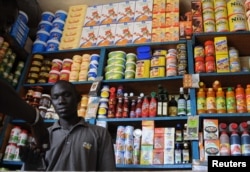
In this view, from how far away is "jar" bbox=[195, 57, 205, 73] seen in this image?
263cm

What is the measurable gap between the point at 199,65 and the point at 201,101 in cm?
32

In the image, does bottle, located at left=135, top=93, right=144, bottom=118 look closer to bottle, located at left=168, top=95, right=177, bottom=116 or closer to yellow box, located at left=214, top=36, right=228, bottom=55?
bottle, located at left=168, top=95, right=177, bottom=116

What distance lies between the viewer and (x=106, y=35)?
3176 millimetres

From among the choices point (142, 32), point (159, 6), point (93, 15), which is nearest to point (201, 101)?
point (142, 32)

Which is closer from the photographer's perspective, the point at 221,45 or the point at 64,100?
the point at 64,100

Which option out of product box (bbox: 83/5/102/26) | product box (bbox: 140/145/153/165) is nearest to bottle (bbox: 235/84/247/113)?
product box (bbox: 140/145/153/165)

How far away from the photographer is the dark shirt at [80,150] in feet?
5.79

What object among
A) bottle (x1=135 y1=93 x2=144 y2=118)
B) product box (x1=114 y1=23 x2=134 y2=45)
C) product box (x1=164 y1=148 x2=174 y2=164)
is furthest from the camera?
product box (x1=114 y1=23 x2=134 y2=45)

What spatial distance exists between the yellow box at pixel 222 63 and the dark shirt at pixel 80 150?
3.85 feet

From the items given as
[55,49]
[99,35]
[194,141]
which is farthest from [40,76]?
[194,141]

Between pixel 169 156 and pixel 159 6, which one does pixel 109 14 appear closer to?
pixel 159 6

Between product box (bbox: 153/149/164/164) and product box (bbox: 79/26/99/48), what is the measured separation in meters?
1.25

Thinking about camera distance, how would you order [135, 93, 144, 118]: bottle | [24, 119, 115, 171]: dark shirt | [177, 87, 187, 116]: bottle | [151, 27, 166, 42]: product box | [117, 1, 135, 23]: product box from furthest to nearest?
[117, 1, 135, 23]: product box, [151, 27, 166, 42]: product box, [135, 93, 144, 118]: bottle, [177, 87, 187, 116]: bottle, [24, 119, 115, 171]: dark shirt

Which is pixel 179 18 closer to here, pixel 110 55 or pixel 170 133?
pixel 110 55
